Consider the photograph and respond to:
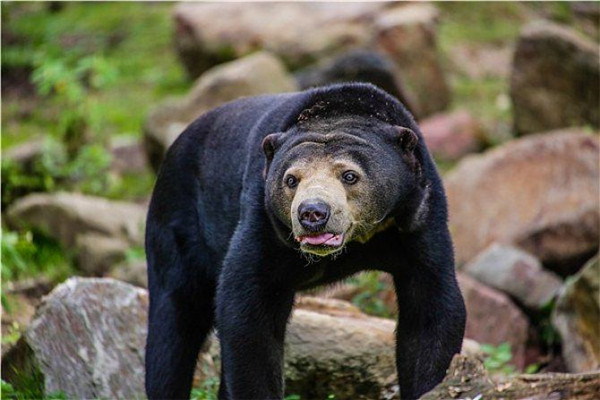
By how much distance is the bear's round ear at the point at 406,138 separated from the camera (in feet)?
18.3

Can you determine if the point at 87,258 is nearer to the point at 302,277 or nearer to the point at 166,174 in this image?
the point at 166,174

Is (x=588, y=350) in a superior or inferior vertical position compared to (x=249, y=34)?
inferior

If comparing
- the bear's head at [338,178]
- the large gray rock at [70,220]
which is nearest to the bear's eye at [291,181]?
the bear's head at [338,178]

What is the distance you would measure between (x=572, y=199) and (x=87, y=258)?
4.77 m

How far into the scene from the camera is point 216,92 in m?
13.5

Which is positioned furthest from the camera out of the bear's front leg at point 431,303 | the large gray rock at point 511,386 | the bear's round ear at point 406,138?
the bear's front leg at point 431,303

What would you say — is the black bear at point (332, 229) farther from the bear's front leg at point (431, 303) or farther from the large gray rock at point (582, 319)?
the large gray rock at point (582, 319)

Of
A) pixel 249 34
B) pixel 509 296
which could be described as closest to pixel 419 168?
pixel 509 296

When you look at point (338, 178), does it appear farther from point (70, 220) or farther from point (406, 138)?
point (70, 220)

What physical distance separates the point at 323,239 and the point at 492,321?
459 centimetres

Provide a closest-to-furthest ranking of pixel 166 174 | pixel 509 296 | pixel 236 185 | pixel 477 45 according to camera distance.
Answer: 1. pixel 236 185
2. pixel 166 174
3. pixel 509 296
4. pixel 477 45

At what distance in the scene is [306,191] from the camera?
5.18m

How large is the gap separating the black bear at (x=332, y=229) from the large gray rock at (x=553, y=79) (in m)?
8.57

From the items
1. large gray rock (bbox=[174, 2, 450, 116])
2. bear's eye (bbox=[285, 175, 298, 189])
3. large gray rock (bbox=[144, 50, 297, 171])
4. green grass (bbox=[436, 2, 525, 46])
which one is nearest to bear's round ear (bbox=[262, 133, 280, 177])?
bear's eye (bbox=[285, 175, 298, 189])
